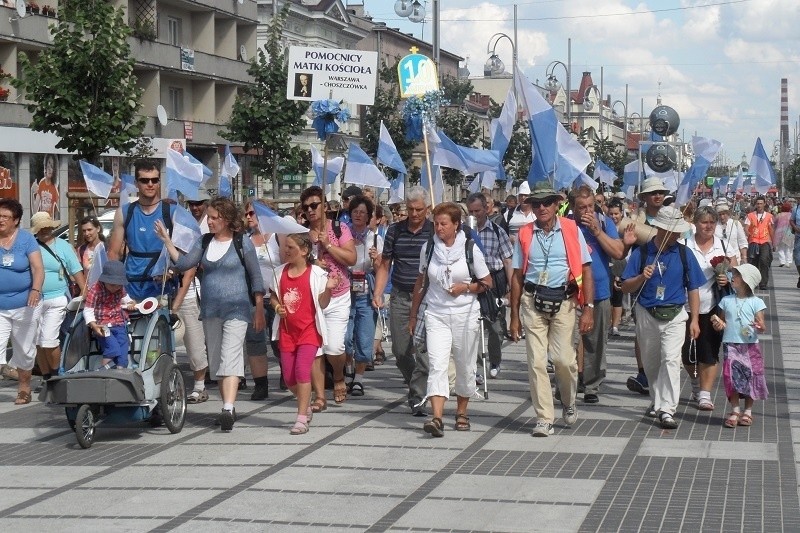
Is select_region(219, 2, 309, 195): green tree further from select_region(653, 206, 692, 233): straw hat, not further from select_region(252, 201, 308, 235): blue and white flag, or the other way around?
select_region(653, 206, 692, 233): straw hat

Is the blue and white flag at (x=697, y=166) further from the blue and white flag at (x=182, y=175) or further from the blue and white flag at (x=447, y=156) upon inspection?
the blue and white flag at (x=182, y=175)

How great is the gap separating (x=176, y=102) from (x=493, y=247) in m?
40.0

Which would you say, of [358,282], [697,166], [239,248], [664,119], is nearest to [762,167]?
[664,119]

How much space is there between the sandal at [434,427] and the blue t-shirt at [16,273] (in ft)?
14.1

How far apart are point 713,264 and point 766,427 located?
1751mm

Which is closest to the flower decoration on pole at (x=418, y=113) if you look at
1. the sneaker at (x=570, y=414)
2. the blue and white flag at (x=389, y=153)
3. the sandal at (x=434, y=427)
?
the blue and white flag at (x=389, y=153)

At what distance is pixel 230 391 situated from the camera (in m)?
10.8

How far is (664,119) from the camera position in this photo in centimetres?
3055

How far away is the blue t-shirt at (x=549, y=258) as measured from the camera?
412 inches

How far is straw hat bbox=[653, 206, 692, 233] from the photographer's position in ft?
35.8

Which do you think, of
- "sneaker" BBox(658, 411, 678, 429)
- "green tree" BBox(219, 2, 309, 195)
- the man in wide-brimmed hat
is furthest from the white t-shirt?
"green tree" BBox(219, 2, 309, 195)

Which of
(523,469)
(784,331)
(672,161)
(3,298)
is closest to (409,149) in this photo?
(672,161)

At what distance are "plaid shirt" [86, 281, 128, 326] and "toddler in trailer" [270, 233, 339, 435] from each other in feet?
3.95

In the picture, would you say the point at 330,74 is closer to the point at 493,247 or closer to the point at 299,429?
the point at 493,247
